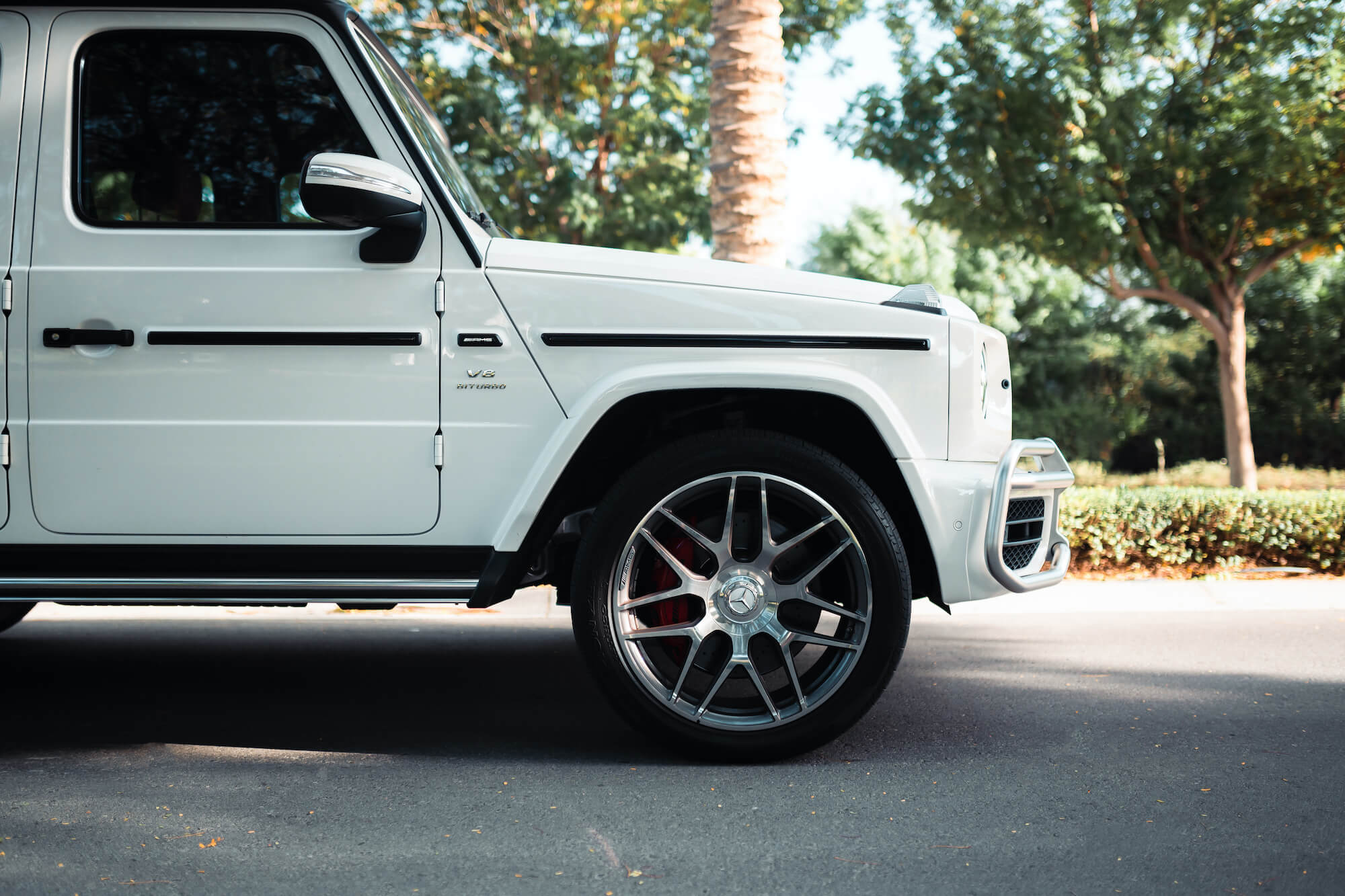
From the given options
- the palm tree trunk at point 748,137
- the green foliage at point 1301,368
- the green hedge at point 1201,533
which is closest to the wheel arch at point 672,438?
the palm tree trunk at point 748,137

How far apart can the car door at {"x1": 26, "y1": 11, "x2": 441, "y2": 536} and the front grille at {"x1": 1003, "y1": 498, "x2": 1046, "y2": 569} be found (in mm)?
1834

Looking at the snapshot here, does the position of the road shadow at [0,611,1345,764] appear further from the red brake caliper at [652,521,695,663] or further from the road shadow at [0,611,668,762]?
the red brake caliper at [652,521,695,663]

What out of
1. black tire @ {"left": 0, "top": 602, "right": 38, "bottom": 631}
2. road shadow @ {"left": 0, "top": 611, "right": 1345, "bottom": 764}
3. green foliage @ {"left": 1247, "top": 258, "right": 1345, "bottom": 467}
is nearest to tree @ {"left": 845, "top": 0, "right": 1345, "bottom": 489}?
road shadow @ {"left": 0, "top": 611, "right": 1345, "bottom": 764}

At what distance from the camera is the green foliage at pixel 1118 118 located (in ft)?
35.8

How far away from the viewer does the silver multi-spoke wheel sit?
134 inches

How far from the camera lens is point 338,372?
3.37 m

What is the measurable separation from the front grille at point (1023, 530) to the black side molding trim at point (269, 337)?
1988 millimetres

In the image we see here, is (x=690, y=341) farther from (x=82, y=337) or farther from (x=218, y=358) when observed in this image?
(x=82, y=337)

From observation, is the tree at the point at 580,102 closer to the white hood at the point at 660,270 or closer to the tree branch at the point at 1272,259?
the tree branch at the point at 1272,259

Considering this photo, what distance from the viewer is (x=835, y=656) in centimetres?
349

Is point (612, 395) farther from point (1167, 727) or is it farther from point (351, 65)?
point (1167, 727)

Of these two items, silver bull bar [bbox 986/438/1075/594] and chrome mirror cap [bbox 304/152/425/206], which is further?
silver bull bar [bbox 986/438/1075/594]

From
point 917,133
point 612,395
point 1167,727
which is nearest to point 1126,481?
point 917,133

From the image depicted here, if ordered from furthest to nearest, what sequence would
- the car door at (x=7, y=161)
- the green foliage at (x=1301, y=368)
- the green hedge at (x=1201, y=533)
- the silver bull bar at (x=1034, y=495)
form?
the green foliage at (x=1301, y=368) < the green hedge at (x=1201, y=533) < the silver bull bar at (x=1034, y=495) < the car door at (x=7, y=161)
